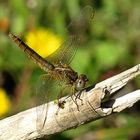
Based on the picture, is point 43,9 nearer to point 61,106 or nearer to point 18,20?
point 18,20

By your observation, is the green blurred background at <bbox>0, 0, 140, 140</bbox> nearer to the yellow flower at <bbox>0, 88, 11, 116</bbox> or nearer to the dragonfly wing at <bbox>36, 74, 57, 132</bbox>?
the yellow flower at <bbox>0, 88, 11, 116</bbox>

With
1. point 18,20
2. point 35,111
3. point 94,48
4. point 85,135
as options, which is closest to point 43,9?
point 18,20

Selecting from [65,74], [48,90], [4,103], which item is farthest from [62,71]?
[4,103]

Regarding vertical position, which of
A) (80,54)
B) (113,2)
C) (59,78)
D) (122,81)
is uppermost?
(113,2)

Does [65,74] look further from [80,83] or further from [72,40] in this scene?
[72,40]

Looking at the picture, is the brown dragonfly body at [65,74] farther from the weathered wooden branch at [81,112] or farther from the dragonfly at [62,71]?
the weathered wooden branch at [81,112]

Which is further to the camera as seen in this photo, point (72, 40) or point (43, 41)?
point (43, 41)

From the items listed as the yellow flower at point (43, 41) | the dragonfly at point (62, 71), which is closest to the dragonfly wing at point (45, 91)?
the dragonfly at point (62, 71)
